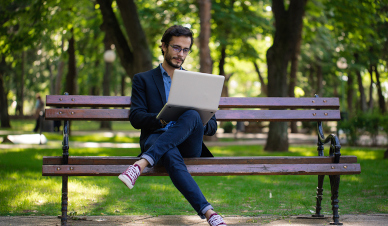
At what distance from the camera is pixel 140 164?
3424 mm

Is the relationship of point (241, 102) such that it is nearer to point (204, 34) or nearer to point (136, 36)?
point (136, 36)

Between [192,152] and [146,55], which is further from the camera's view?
[146,55]

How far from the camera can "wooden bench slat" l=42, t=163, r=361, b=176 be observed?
358 cm

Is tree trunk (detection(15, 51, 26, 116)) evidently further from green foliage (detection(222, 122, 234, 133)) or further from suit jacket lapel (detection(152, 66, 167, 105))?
suit jacket lapel (detection(152, 66, 167, 105))

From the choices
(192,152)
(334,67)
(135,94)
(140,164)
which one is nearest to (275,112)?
(192,152)

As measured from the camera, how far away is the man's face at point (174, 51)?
411 centimetres

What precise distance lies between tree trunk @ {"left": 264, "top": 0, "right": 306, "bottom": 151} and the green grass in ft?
13.6

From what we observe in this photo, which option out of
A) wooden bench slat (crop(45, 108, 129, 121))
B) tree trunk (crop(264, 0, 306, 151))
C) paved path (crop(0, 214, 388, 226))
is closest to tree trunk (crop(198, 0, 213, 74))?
tree trunk (crop(264, 0, 306, 151))

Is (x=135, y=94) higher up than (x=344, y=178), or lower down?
higher up

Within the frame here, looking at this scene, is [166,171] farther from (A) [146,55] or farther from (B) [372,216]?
(A) [146,55]

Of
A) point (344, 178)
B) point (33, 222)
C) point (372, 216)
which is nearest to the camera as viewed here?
point (33, 222)

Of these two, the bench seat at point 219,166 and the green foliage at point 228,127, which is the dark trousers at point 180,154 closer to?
the bench seat at point 219,166

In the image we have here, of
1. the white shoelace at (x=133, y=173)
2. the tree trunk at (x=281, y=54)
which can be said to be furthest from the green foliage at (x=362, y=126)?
the white shoelace at (x=133, y=173)

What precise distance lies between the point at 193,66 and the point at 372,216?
1178 inches
